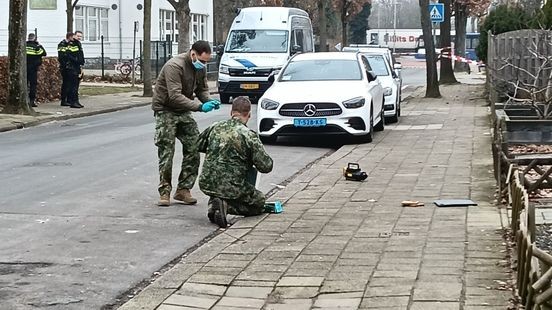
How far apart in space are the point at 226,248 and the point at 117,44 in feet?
155

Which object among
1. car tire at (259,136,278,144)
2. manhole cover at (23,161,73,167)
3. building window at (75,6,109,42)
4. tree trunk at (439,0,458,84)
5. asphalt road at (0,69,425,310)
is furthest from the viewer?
building window at (75,6,109,42)

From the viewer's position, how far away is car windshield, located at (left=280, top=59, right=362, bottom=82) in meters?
18.4

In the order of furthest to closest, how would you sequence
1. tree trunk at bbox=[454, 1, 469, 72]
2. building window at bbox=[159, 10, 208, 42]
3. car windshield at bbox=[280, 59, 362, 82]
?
building window at bbox=[159, 10, 208, 42] → tree trunk at bbox=[454, 1, 469, 72] → car windshield at bbox=[280, 59, 362, 82]

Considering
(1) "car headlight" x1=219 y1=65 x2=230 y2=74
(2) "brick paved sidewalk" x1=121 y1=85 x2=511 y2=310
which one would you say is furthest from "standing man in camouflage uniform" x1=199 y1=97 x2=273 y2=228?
(1) "car headlight" x1=219 y1=65 x2=230 y2=74

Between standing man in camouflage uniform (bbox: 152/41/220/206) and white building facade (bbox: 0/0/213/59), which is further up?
white building facade (bbox: 0/0/213/59)

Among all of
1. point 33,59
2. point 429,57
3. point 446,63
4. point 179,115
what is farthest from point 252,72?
point 179,115

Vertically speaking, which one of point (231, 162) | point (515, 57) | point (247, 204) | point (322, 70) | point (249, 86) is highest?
point (515, 57)

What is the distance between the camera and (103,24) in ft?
178

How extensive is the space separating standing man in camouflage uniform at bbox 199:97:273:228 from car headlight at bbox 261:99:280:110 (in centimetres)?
744

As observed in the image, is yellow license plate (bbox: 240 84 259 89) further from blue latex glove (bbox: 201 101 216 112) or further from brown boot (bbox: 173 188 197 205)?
blue latex glove (bbox: 201 101 216 112)

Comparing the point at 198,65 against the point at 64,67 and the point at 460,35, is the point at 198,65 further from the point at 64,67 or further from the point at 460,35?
the point at 460,35

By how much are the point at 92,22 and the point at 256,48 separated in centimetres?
2345

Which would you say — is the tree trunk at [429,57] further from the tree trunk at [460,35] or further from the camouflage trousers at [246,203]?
the tree trunk at [460,35]

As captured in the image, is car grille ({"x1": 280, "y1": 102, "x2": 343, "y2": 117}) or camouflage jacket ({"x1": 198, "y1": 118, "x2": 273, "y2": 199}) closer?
camouflage jacket ({"x1": 198, "y1": 118, "x2": 273, "y2": 199})
